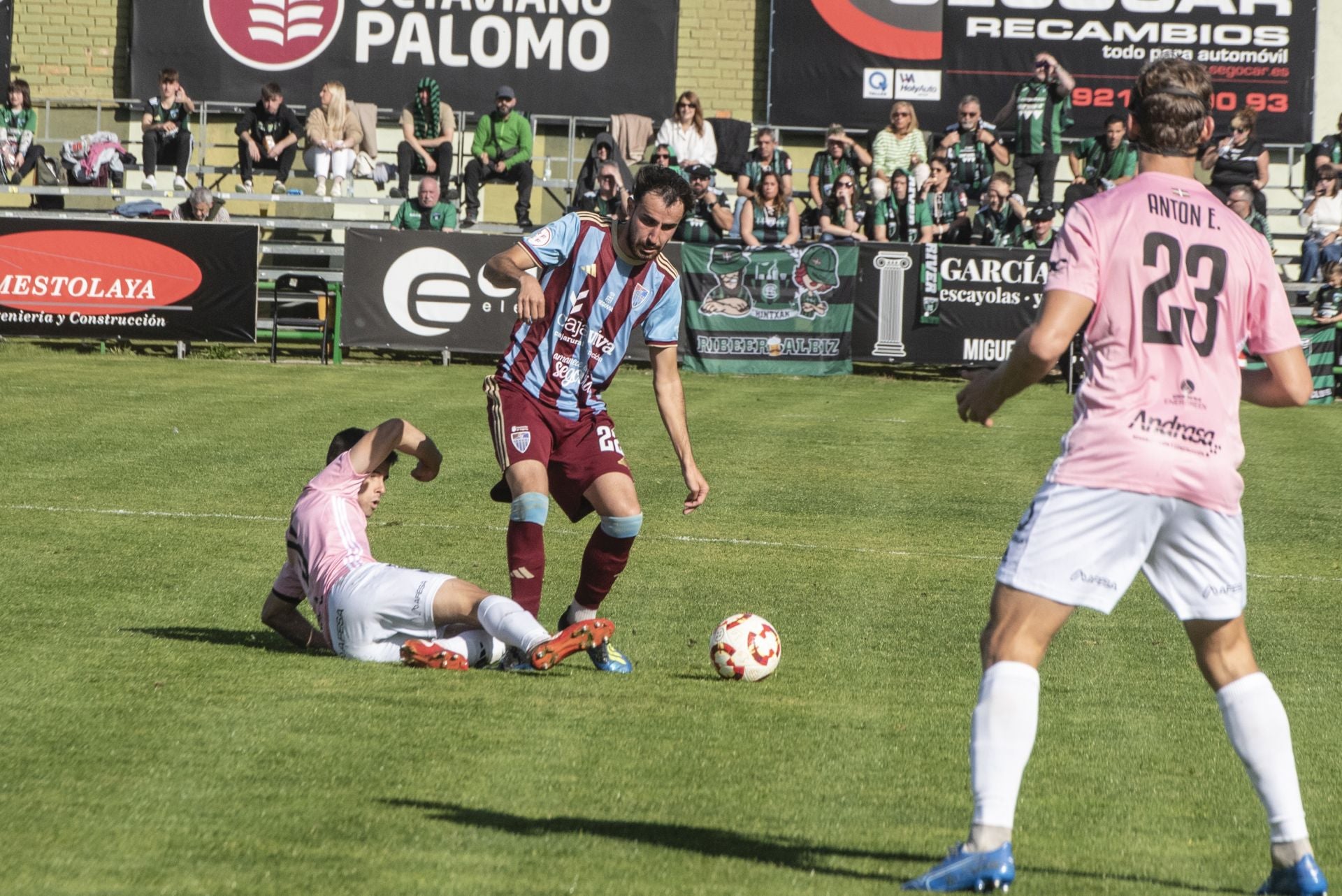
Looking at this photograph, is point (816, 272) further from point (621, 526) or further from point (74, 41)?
point (621, 526)

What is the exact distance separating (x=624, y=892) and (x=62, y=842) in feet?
5.01

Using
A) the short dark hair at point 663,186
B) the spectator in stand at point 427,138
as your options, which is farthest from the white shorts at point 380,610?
the spectator in stand at point 427,138

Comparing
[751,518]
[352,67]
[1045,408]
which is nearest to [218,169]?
[352,67]

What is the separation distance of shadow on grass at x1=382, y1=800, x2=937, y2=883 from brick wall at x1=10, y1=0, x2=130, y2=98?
89.4ft

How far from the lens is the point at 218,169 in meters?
27.4

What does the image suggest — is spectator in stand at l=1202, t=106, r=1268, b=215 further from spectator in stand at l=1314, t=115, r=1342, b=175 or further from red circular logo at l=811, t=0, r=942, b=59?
red circular logo at l=811, t=0, r=942, b=59

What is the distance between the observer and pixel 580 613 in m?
7.79

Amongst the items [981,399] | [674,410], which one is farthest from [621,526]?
[981,399]

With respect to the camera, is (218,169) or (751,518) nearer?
(751,518)

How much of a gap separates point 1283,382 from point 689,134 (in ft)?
70.3

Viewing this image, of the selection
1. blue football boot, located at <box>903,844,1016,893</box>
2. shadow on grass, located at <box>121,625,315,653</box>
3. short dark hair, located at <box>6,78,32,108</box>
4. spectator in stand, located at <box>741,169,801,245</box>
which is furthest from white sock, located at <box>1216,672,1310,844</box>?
short dark hair, located at <box>6,78,32,108</box>

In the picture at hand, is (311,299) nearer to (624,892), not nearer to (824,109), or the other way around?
(824,109)

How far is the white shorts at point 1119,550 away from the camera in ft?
14.0

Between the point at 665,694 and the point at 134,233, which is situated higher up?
the point at 134,233
